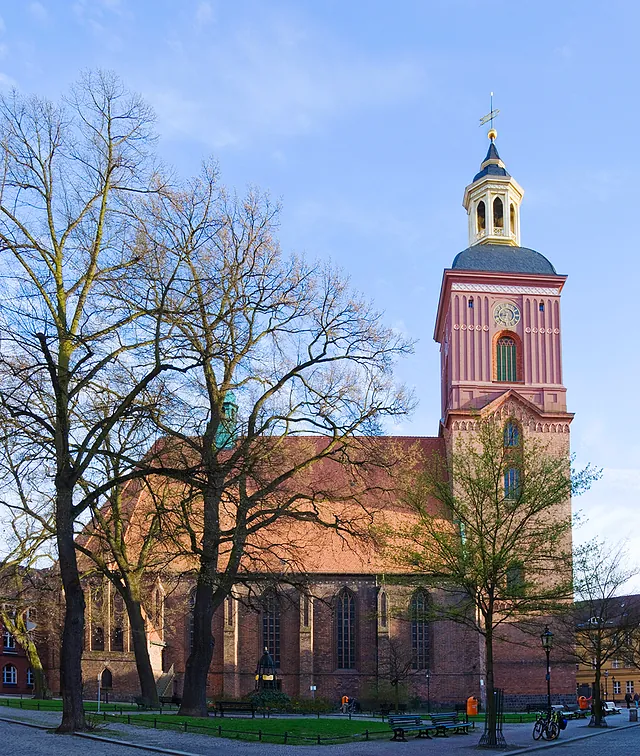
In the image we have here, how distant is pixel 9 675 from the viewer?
70062 millimetres

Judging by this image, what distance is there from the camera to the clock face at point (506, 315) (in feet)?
186

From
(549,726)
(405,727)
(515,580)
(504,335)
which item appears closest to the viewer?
(405,727)

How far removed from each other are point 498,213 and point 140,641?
36.2 meters

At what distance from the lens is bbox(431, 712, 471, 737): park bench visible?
3056cm

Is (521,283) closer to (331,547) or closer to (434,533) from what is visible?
(331,547)

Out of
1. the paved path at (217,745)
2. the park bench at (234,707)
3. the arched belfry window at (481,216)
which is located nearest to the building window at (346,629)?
the park bench at (234,707)

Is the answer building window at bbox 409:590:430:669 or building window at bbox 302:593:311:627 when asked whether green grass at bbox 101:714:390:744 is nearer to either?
building window at bbox 302:593:311:627

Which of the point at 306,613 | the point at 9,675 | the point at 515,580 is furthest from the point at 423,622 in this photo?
the point at 9,675

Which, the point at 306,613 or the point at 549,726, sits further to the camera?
the point at 306,613

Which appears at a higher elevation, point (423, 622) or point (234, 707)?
point (423, 622)

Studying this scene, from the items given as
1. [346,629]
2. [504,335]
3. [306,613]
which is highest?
[504,335]

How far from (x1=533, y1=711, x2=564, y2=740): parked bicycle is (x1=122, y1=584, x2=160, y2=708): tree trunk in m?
13.0

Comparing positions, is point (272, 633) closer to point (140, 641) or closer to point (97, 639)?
point (97, 639)

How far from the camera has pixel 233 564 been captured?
29.7 meters
